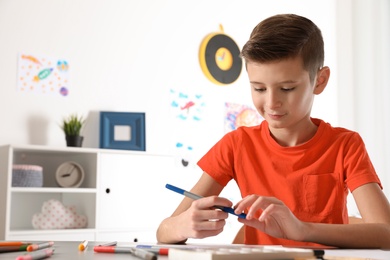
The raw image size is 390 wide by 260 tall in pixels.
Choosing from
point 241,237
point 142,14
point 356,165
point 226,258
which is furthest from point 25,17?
point 226,258

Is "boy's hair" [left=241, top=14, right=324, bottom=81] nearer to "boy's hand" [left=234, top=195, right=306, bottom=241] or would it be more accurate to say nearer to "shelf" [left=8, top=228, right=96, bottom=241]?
"boy's hand" [left=234, top=195, right=306, bottom=241]

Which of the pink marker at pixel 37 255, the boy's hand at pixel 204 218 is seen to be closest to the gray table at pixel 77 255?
the pink marker at pixel 37 255

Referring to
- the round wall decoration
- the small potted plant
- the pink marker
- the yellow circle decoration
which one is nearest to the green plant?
the small potted plant

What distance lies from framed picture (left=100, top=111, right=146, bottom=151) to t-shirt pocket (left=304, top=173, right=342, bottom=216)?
87.2 inches

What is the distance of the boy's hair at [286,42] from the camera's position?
1.38 m

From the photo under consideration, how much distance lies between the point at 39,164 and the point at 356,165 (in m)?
2.39

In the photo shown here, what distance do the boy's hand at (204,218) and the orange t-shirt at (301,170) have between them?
0.85 ft

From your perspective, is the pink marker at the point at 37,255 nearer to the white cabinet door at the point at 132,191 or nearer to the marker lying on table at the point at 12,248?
the marker lying on table at the point at 12,248

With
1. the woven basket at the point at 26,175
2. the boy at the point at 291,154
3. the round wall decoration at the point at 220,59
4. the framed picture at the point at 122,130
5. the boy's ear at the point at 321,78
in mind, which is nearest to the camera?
the boy at the point at 291,154

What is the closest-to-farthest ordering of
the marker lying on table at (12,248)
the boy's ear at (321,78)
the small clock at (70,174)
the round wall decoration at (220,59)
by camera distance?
the marker lying on table at (12,248) < the boy's ear at (321,78) < the small clock at (70,174) < the round wall decoration at (220,59)

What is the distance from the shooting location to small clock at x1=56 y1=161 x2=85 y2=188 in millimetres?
3301

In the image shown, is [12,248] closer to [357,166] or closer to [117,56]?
[357,166]

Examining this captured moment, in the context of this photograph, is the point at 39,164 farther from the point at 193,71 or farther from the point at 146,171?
the point at 193,71

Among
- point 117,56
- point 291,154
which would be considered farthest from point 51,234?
point 291,154
